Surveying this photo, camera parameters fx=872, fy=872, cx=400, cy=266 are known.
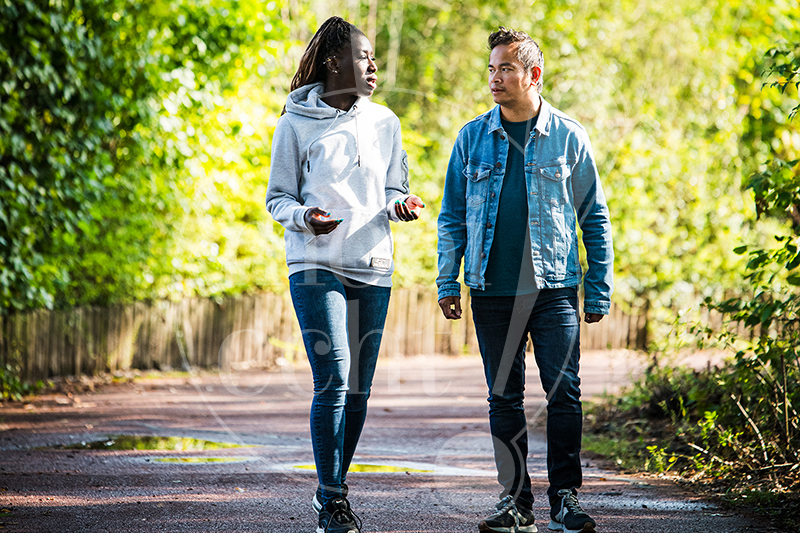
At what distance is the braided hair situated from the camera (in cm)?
382

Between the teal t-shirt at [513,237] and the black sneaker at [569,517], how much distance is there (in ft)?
2.94

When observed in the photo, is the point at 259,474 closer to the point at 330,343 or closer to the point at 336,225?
the point at 330,343

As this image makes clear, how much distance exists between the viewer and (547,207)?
12.5ft

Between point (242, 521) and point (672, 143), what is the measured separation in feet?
37.8

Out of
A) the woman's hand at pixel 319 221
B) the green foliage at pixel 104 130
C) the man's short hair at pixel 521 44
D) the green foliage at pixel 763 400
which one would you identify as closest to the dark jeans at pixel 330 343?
the woman's hand at pixel 319 221

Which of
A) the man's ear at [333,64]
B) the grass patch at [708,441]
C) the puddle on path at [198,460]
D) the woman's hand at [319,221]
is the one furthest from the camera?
the puddle on path at [198,460]

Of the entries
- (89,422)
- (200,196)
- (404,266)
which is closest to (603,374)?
(404,266)

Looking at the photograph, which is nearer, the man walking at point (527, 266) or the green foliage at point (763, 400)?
the man walking at point (527, 266)

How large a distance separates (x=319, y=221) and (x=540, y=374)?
3.79ft

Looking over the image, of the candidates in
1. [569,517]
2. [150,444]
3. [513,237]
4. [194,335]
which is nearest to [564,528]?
[569,517]

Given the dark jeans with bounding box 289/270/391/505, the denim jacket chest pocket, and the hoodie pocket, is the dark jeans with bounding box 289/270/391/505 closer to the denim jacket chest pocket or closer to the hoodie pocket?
the hoodie pocket

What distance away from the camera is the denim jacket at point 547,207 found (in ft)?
12.5

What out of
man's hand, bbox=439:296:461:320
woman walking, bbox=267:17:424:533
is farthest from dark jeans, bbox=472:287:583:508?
woman walking, bbox=267:17:424:533

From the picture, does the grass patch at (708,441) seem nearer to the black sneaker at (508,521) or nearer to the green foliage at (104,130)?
the black sneaker at (508,521)
